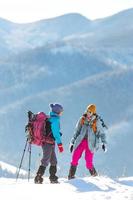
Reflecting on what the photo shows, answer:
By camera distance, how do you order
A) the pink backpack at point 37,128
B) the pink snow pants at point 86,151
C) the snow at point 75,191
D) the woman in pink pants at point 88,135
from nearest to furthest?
the snow at point 75,191, the pink backpack at point 37,128, the woman in pink pants at point 88,135, the pink snow pants at point 86,151

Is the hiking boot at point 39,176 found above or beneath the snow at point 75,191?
above

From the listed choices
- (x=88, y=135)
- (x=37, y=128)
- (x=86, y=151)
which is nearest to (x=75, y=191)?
(x=37, y=128)

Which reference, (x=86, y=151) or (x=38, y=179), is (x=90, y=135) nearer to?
(x=86, y=151)

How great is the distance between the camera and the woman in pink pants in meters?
15.0

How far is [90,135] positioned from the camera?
1505 centimetres

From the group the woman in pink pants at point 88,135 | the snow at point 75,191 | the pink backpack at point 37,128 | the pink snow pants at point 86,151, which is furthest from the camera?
the pink snow pants at point 86,151

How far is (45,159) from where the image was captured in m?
14.5

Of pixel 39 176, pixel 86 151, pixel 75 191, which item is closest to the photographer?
pixel 75 191

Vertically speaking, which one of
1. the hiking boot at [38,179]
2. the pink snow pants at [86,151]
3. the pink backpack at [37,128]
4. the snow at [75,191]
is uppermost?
the pink backpack at [37,128]

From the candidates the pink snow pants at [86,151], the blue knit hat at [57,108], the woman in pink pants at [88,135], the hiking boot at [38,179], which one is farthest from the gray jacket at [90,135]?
the hiking boot at [38,179]

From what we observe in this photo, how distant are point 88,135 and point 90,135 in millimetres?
50

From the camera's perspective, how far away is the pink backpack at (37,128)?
1431cm

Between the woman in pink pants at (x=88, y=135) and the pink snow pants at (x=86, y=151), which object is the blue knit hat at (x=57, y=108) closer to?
the woman in pink pants at (x=88, y=135)

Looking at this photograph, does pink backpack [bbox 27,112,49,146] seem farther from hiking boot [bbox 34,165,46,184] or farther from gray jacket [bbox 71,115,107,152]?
gray jacket [bbox 71,115,107,152]
